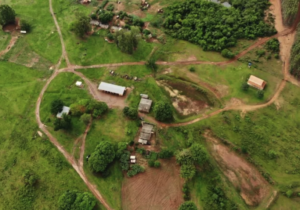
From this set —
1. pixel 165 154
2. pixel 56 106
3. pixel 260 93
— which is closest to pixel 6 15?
pixel 56 106

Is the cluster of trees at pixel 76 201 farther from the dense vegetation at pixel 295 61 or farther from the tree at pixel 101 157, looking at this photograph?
the dense vegetation at pixel 295 61

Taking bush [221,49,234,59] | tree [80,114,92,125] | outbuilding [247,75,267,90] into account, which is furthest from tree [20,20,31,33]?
outbuilding [247,75,267,90]

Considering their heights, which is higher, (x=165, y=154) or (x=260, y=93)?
(x=260, y=93)

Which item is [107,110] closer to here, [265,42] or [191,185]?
[191,185]

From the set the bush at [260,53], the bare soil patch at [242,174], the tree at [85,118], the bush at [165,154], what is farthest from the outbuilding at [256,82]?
the tree at [85,118]

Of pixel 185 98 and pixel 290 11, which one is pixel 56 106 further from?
pixel 290 11
